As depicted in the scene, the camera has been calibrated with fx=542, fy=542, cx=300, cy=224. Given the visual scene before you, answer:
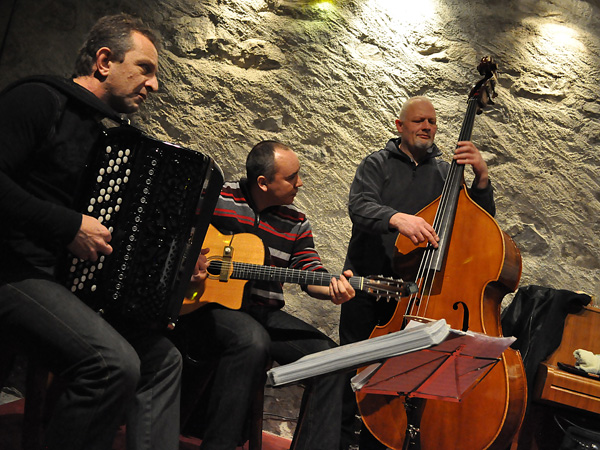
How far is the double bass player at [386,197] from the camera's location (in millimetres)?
2611

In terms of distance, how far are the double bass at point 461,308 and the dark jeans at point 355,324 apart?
0.33 m

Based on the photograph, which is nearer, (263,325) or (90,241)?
(90,241)

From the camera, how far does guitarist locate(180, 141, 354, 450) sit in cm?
211

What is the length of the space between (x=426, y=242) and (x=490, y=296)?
1.13 feet

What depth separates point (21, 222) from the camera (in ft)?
5.16

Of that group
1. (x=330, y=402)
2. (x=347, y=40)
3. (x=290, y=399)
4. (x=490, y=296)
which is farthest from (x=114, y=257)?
(x=347, y=40)

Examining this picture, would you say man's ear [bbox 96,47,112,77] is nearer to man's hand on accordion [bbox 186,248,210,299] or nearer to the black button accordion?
the black button accordion

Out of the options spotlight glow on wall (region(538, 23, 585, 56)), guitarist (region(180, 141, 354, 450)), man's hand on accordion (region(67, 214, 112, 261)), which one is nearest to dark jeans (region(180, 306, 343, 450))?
guitarist (region(180, 141, 354, 450))

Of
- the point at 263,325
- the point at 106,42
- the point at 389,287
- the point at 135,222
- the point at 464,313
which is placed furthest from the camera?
the point at 263,325

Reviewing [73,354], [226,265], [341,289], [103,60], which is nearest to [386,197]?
[341,289]

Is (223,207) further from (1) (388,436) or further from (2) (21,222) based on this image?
(1) (388,436)

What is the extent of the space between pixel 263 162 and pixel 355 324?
92cm

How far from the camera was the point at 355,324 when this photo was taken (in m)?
2.70

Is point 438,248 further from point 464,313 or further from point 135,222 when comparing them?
point 135,222
